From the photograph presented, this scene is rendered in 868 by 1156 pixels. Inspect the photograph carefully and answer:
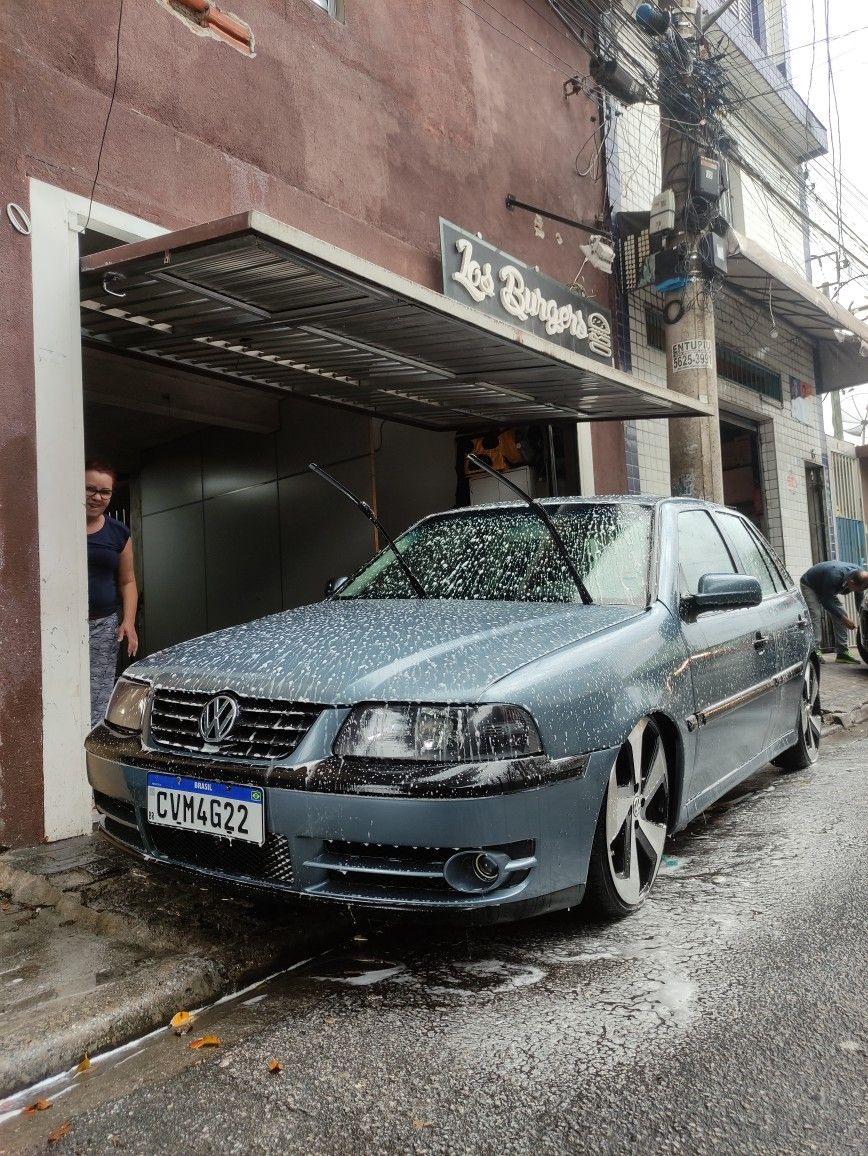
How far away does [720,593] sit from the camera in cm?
369

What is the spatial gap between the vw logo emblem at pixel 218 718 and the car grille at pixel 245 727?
0.02m

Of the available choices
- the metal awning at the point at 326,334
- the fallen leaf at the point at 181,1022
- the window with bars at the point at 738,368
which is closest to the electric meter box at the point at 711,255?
the metal awning at the point at 326,334

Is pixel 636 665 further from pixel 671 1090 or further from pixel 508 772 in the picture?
pixel 671 1090

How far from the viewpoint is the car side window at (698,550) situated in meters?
4.03

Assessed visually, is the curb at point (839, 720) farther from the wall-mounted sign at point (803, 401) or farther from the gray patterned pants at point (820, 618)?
the wall-mounted sign at point (803, 401)

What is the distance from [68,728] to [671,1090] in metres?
3.33

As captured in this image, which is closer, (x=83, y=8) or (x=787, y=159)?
(x=83, y=8)

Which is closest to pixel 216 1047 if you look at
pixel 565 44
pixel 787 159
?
pixel 565 44

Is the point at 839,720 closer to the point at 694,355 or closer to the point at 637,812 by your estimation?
the point at 694,355

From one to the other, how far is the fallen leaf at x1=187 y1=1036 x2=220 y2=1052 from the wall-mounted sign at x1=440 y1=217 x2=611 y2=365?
6311 millimetres

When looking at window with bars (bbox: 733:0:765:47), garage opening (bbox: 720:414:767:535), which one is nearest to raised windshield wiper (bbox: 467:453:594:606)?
garage opening (bbox: 720:414:767:535)

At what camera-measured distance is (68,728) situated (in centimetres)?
455

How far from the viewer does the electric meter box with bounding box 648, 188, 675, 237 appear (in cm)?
878

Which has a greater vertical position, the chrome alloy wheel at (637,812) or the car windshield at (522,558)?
the car windshield at (522,558)
